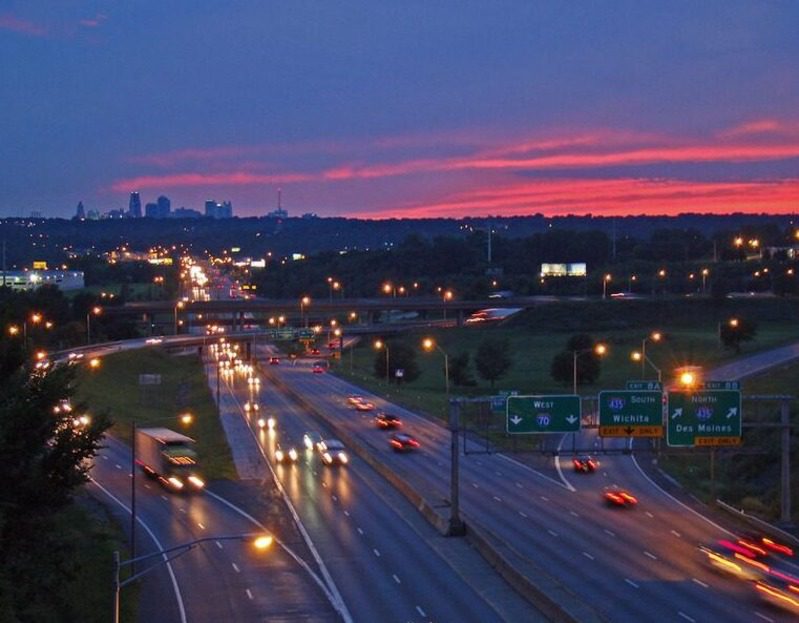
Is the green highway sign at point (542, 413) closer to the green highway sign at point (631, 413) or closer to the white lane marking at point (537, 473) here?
the green highway sign at point (631, 413)

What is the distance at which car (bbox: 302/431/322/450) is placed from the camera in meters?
58.6

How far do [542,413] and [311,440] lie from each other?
23365 mm

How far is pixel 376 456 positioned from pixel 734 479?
15266mm

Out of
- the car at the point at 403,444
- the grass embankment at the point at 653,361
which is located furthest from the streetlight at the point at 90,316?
the car at the point at 403,444

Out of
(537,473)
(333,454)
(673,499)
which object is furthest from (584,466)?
(333,454)

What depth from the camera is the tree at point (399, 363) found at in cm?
9662

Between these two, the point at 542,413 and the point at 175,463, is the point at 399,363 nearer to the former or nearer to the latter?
the point at 175,463

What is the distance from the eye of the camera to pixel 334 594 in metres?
29.2

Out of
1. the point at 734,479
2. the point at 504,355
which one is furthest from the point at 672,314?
the point at 734,479

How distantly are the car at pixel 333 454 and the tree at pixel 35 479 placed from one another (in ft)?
95.9

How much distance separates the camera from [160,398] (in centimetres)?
8538

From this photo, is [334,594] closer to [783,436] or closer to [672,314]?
[783,436]

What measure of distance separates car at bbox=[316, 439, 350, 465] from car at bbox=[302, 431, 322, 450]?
386 centimetres

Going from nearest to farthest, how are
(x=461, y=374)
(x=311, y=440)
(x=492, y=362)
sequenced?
(x=311, y=440)
(x=492, y=362)
(x=461, y=374)
